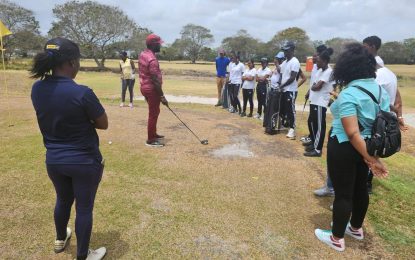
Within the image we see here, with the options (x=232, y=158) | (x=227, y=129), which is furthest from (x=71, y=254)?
(x=227, y=129)

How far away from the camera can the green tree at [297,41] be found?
68.5 metres

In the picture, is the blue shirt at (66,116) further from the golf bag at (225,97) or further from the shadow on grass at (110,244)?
the golf bag at (225,97)

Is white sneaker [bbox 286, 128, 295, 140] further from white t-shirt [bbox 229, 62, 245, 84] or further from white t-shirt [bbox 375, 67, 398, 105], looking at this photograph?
white t-shirt [bbox 229, 62, 245, 84]

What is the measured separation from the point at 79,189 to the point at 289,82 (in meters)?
5.67

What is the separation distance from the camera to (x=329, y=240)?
3.43 m

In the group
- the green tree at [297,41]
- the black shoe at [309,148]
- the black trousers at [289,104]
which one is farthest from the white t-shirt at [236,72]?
the green tree at [297,41]

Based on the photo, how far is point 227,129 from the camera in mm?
8281

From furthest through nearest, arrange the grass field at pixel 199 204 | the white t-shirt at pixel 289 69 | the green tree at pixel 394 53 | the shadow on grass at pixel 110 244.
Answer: the green tree at pixel 394 53, the white t-shirt at pixel 289 69, the grass field at pixel 199 204, the shadow on grass at pixel 110 244

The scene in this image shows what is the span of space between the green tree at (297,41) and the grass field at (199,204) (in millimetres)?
64680

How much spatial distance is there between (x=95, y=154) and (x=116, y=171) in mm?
2566

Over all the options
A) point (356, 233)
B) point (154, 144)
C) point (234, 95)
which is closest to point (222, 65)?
point (234, 95)

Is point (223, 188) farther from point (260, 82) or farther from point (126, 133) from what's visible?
point (260, 82)

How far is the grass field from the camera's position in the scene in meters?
3.32

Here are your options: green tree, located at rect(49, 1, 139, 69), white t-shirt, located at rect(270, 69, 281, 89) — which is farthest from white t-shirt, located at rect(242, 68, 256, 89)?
green tree, located at rect(49, 1, 139, 69)
